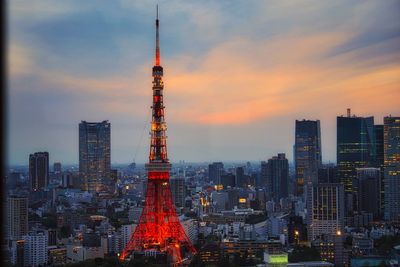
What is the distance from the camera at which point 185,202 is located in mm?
12562

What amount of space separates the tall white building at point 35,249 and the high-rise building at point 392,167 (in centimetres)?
531

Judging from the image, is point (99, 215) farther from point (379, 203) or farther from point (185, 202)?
point (379, 203)

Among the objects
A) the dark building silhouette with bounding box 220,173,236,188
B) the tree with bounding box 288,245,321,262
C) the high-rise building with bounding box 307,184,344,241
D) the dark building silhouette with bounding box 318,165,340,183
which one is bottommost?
the tree with bounding box 288,245,321,262

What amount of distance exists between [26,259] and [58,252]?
0.86 metres

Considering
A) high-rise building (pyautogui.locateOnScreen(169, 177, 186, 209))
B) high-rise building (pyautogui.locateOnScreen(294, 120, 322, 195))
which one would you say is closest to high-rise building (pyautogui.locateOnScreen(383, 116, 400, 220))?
high-rise building (pyautogui.locateOnScreen(294, 120, 322, 195))

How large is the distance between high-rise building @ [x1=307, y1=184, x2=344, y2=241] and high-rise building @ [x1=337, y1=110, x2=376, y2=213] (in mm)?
1334

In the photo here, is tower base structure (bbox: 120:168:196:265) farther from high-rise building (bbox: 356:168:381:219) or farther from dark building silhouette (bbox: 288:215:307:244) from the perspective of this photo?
high-rise building (bbox: 356:168:381:219)

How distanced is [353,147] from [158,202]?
722cm

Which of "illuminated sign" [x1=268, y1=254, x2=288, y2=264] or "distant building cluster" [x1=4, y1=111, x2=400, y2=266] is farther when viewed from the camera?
"distant building cluster" [x1=4, y1=111, x2=400, y2=266]

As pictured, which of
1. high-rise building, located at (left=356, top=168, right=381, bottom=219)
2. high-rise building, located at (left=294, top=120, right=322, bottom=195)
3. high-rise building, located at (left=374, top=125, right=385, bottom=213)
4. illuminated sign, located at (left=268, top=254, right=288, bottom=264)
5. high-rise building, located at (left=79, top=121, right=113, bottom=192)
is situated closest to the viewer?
illuminated sign, located at (left=268, top=254, right=288, bottom=264)

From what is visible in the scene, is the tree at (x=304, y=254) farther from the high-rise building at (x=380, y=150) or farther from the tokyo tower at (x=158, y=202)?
the high-rise building at (x=380, y=150)

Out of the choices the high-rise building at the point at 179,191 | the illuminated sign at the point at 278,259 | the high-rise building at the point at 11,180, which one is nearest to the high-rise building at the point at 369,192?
the high-rise building at the point at 179,191

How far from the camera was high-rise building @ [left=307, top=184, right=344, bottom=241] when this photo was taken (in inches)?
356

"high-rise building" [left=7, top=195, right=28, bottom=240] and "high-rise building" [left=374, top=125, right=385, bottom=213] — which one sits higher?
"high-rise building" [left=374, top=125, right=385, bottom=213]
